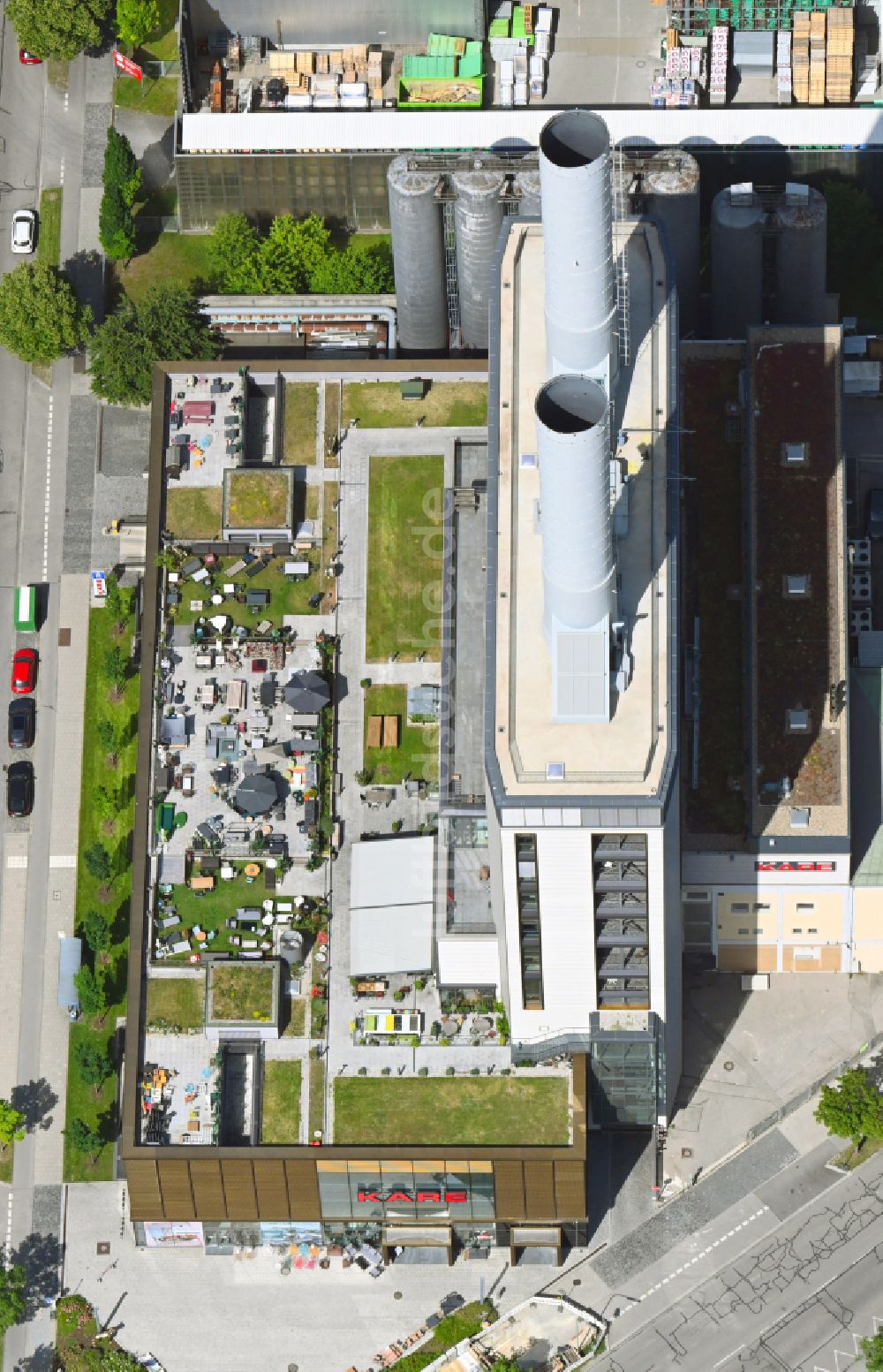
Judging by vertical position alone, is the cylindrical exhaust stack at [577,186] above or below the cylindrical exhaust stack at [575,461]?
above

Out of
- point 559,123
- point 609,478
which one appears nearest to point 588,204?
point 559,123

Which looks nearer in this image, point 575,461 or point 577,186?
point 575,461

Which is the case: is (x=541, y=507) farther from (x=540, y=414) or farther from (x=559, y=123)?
(x=559, y=123)

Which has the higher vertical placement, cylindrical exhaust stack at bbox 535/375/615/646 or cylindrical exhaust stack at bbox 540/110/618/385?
cylindrical exhaust stack at bbox 540/110/618/385

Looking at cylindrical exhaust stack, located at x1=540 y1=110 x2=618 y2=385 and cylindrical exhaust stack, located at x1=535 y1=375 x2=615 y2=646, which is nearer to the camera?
cylindrical exhaust stack, located at x1=535 y1=375 x2=615 y2=646

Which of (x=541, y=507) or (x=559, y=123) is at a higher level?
(x=559, y=123)

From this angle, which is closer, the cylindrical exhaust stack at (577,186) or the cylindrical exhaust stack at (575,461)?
the cylindrical exhaust stack at (575,461)

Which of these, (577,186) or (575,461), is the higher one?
(577,186)

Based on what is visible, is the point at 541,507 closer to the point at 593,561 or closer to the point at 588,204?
the point at 593,561

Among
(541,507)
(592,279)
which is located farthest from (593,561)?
(592,279)
